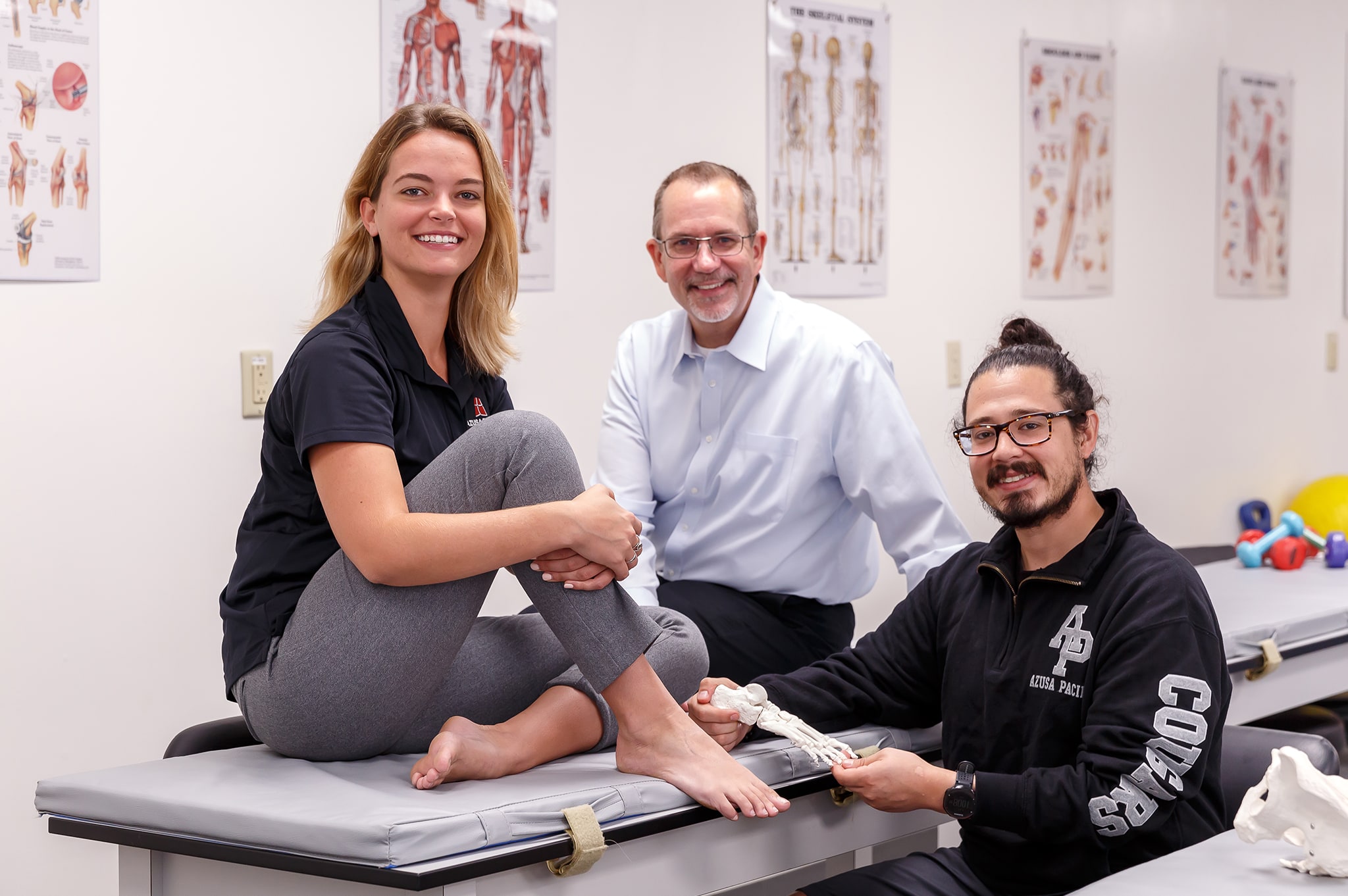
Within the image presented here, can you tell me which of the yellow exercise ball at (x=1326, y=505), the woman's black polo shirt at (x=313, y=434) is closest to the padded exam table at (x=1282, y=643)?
the yellow exercise ball at (x=1326, y=505)

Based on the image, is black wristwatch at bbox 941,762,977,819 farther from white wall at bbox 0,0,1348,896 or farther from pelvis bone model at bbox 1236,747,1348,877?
white wall at bbox 0,0,1348,896

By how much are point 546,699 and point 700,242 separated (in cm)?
98

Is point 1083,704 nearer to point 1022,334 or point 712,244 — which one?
point 1022,334

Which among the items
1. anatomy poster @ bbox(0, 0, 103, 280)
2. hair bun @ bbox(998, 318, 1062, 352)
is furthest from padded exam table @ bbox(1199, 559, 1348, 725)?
anatomy poster @ bbox(0, 0, 103, 280)

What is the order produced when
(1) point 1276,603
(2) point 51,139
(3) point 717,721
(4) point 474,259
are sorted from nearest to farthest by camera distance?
(3) point 717,721, (4) point 474,259, (2) point 51,139, (1) point 1276,603

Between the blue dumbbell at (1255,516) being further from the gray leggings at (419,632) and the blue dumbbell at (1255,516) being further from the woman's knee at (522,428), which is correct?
the woman's knee at (522,428)

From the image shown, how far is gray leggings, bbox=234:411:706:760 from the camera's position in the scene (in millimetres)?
1529

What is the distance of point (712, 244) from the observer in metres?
2.33

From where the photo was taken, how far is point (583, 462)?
3.06m

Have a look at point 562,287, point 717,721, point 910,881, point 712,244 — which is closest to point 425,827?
point 717,721

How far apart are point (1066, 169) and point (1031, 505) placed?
2.64 m

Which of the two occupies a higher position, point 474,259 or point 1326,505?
point 474,259

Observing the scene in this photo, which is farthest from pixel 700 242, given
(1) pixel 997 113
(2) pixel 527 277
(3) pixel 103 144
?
(1) pixel 997 113

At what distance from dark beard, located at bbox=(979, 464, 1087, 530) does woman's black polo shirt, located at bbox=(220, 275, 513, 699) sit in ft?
2.48
